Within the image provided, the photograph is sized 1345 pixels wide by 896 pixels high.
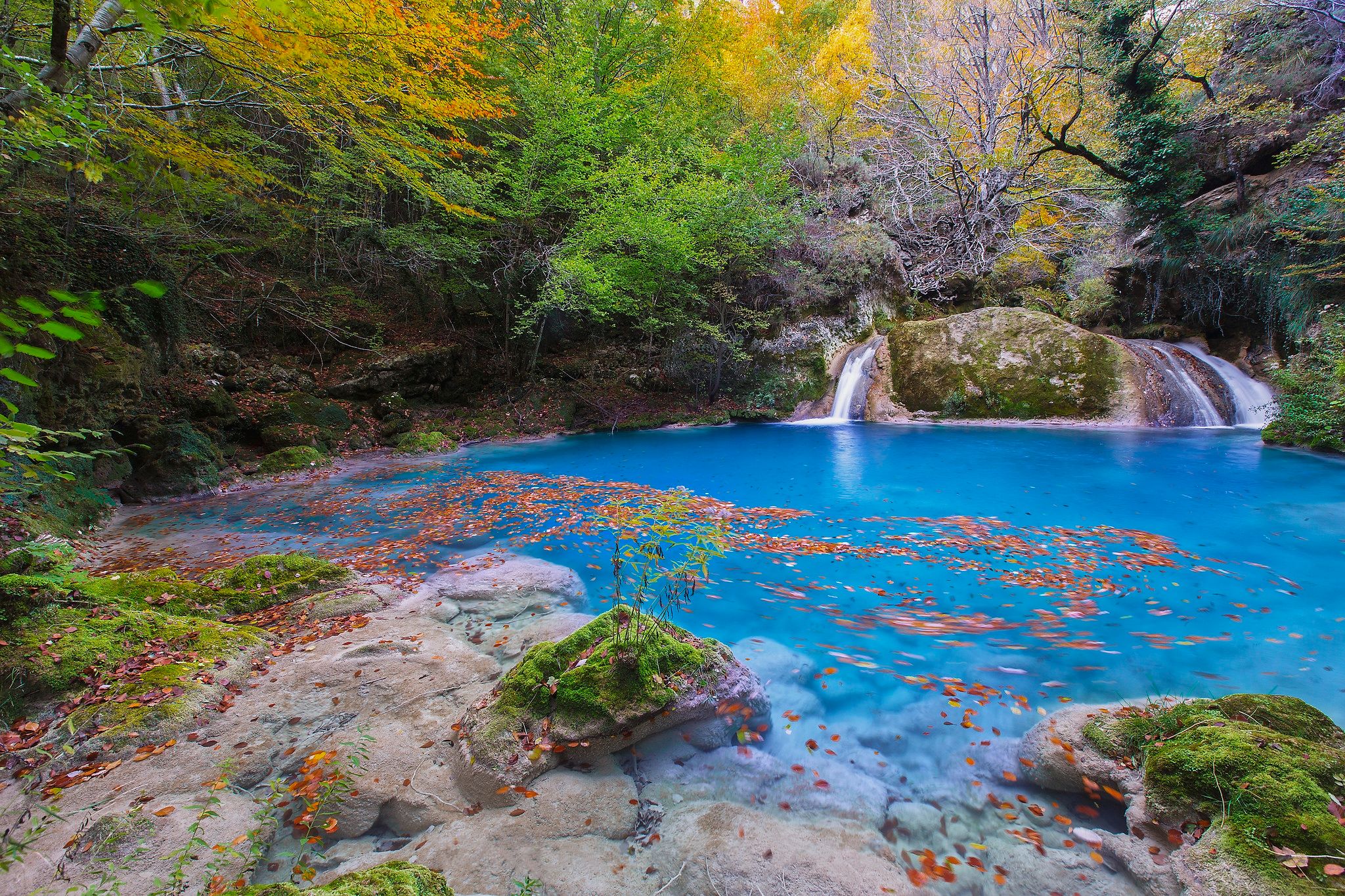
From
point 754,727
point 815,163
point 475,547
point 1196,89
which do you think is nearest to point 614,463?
point 475,547

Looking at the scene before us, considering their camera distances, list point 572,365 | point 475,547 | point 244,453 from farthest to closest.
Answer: point 572,365, point 244,453, point 475,547

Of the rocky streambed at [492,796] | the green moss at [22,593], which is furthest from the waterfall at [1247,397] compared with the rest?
the green moss at [22,593]

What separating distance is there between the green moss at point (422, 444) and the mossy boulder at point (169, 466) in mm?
3658

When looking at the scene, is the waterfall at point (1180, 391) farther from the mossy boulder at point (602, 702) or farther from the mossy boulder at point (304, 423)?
the mossy boulder at point (304, 423)

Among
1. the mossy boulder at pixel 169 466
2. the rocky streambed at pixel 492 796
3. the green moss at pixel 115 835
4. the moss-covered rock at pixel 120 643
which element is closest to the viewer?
the green moss at pixel 115 835

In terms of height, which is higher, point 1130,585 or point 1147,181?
point 1147,181

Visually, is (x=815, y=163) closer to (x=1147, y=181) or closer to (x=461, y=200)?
(x=1147, y=181)

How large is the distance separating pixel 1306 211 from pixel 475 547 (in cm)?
1643

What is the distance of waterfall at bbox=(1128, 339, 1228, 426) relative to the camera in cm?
1180

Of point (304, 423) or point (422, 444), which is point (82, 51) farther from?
point (422, 444)

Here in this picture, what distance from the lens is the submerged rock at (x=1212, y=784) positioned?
6.12ft

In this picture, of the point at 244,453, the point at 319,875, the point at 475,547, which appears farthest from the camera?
the point at 244,453

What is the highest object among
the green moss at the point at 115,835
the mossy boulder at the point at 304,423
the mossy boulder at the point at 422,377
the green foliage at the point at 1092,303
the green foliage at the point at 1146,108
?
the green foliage at the point at 1146,108

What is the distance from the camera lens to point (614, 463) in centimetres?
1081
